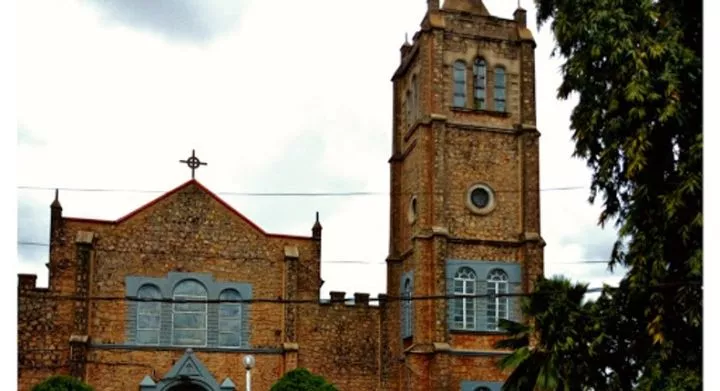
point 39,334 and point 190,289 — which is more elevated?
point 190,289

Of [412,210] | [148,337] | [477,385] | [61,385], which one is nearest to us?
[61,385]

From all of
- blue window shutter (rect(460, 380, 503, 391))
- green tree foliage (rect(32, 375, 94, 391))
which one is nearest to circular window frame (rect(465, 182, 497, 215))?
blue window shutter (rect(460, 380, 503, 391))

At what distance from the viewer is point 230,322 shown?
1372 inches

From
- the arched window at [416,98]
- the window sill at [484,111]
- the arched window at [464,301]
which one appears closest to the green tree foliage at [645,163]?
the arched window at [464,301]

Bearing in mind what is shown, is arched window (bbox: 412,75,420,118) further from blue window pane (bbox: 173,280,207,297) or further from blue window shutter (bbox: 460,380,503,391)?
blue window pane (bbox: 173,280,207,297)

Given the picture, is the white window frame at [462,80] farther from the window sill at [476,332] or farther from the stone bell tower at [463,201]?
the window sill at [476,332]

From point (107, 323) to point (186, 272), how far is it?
300 centimetres

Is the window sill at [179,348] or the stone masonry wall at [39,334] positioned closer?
the stone masonry wall at [39,334]

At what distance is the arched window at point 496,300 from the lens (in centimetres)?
3506

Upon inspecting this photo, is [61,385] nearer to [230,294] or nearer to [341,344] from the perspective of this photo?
[230,294]

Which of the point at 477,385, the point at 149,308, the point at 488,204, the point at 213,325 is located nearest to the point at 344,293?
the point at 213,325

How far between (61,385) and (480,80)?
17468mm

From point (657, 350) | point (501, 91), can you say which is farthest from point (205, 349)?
point (657, 350)

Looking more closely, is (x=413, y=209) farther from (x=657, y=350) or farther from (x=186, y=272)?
(x=657, y=350)
